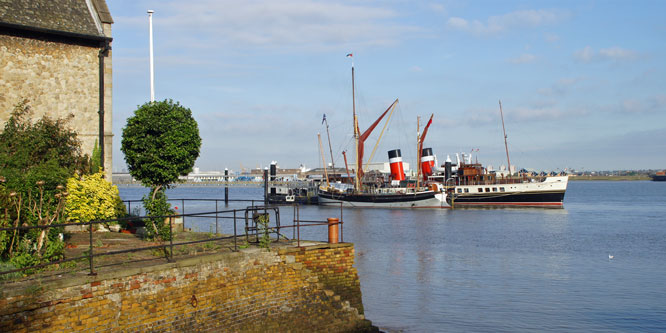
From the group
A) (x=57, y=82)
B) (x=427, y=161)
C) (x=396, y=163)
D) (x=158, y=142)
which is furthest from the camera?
→ (x=427, y=161)

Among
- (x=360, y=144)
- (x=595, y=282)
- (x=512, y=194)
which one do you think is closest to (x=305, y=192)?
(x=360, y=144)

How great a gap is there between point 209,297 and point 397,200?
73.0 meters

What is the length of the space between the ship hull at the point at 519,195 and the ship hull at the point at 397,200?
249 centimetres

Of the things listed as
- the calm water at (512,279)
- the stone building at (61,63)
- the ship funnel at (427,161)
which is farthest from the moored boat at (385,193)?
the stone building at (61,63)

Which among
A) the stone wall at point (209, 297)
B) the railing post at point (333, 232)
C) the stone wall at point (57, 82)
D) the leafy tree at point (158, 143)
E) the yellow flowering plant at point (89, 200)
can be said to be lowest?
the stone wall at point (209, 297)

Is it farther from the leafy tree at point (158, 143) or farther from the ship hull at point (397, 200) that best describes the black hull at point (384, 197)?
the leafy tree at point (158, 143)

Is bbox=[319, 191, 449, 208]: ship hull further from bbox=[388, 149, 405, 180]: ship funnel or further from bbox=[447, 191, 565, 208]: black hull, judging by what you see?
bbox=[388, 149, 405, 180]: ship funnel

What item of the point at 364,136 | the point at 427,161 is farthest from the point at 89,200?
the point at 427,161

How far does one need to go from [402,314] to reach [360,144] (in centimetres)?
7031

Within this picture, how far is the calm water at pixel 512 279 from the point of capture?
1902 cm

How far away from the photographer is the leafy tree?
18031 mm

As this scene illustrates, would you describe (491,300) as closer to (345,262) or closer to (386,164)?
(345,262)

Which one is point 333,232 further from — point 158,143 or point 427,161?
point 427,161

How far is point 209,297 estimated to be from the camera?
1234cm
